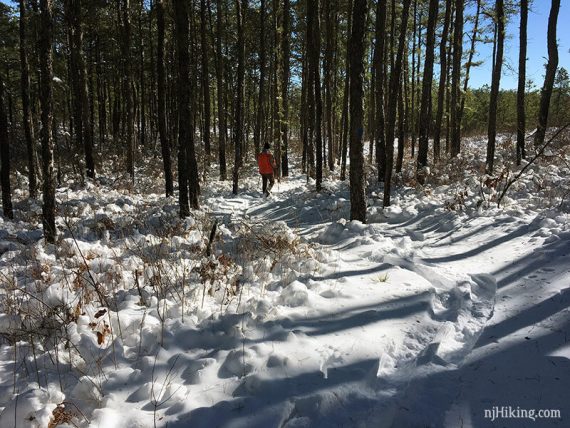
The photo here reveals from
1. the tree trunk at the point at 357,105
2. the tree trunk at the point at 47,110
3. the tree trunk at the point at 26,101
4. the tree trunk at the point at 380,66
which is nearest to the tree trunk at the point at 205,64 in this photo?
the tree trunk at the point at 26,101

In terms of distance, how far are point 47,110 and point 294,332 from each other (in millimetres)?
6227

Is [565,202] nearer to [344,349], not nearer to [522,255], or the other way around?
[522,255]

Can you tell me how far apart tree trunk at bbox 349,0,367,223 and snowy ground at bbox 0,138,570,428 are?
133 centimetres

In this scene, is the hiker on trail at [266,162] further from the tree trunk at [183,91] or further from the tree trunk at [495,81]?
the tree trunk at [495,81]

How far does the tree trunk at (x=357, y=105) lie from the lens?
6699 millimetres

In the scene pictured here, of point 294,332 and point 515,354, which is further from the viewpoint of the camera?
point 294,332

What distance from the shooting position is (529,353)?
112 inches

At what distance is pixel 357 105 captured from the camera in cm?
709

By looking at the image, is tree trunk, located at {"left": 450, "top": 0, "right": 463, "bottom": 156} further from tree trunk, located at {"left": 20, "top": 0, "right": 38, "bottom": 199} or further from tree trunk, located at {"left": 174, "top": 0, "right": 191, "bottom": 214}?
tree trunk, located at {"left": 20, "top": 0, "right": 38, "bottom": 199}

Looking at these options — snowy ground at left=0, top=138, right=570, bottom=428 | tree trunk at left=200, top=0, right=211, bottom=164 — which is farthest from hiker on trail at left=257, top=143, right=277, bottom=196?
snowy ground at left=0, top=138, right=570, bottom=428

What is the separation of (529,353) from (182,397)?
2.75 metres

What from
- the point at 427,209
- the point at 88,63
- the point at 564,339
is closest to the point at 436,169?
the point at 427,209

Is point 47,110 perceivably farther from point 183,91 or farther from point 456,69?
point 456,69

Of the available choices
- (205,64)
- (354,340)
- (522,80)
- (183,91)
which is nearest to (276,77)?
(205,64)
